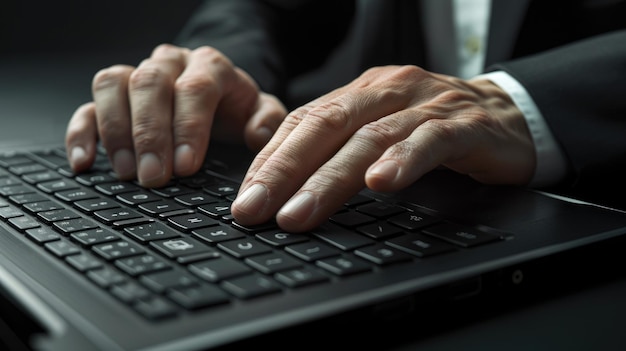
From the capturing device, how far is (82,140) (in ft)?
2.46

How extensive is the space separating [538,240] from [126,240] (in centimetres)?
26

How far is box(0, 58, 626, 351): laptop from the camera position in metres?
0.35

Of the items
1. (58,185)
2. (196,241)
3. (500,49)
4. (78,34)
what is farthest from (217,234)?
(78,34)

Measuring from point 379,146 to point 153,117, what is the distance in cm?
26

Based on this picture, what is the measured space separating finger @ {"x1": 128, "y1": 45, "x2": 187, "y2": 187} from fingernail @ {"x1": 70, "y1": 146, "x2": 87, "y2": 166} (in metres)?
0.06

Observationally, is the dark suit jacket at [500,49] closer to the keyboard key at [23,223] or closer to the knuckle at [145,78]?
the knuckle at [145,78]

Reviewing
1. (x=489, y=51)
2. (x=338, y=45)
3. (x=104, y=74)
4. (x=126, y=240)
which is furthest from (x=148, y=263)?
(x=338, y=45)

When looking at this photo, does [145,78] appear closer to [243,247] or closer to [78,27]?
[243,247]

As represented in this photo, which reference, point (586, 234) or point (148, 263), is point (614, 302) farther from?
point (148, 263)

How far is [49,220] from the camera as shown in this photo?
1.73 ft

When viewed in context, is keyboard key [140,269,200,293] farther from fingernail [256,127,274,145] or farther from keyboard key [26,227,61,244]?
fingernail [256,127,274,145]

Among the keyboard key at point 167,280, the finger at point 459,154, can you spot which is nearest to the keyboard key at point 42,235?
the keyboard key at point 167,280

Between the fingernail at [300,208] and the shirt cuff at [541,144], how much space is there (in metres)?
0.27

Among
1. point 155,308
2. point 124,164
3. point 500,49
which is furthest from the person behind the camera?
point 500,49
